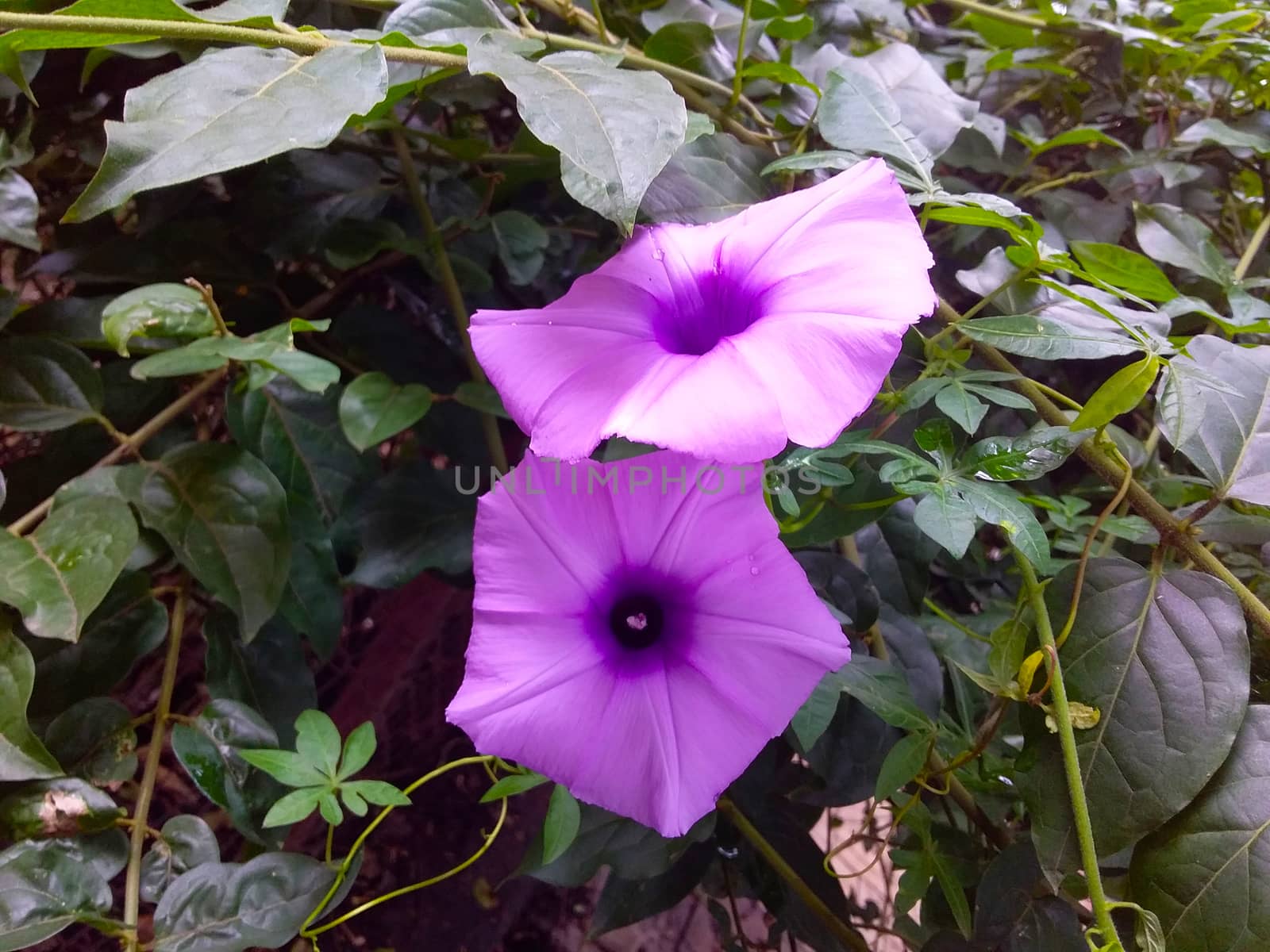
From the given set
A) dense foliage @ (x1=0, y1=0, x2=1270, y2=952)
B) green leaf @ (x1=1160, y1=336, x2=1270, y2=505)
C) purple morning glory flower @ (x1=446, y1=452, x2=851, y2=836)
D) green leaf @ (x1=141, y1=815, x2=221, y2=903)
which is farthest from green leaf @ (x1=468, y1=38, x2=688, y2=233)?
green leaf @ (x1=141, y1=815, x2=221, y2=903)

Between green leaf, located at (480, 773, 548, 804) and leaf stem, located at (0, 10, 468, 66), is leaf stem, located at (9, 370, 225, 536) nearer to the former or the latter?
leaf stem, located at (0, 10, 468, 66)

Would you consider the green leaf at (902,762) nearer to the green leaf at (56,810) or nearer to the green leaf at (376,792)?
the green leaf at (376,792)

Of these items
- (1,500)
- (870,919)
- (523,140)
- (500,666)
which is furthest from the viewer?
(870,919)

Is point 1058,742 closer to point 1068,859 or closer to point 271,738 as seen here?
point 1068,859

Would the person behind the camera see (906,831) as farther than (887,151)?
Yes

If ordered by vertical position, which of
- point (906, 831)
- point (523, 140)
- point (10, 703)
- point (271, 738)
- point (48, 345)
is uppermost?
point (523, 140)

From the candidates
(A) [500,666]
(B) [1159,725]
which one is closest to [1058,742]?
(B) [1159,725]

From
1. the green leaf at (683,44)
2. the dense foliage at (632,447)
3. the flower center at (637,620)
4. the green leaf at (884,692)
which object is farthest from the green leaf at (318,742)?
the green leaf at (683,44)
